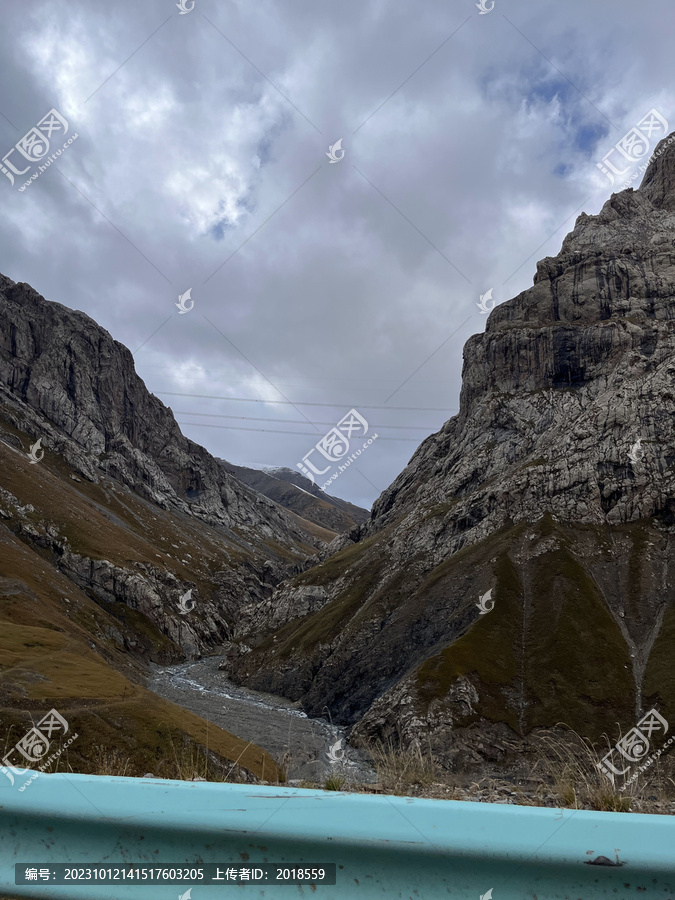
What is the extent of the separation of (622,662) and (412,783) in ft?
291

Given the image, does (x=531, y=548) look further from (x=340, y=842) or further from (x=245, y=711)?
(x=340, y=842)

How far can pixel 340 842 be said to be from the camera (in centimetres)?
365

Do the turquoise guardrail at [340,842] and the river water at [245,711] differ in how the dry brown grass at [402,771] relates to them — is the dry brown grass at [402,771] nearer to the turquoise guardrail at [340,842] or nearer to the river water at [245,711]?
the turquoise guardrail at [340,842]

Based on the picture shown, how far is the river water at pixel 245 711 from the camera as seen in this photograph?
71812 mm

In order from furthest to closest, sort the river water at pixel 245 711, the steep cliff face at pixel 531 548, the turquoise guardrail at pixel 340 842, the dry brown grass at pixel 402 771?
the steep cliff face at pixel 531 548 → the river water at pixel 245 711 → the dry brown grass at pixel 402 771 → the turquoise guardrail at pixel 340 842

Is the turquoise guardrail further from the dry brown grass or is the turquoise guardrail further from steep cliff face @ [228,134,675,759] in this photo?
steep cliff face @ [228,134,675,759]

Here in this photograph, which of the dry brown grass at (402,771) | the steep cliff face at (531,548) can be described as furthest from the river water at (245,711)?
the dry brown grass at (402,771)

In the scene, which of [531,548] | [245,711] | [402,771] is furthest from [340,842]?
[531,548]

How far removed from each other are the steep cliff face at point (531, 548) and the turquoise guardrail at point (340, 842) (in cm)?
7387

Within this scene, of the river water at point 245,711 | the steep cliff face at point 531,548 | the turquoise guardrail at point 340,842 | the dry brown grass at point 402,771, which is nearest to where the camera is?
the turquoise guardrail at point 340,842

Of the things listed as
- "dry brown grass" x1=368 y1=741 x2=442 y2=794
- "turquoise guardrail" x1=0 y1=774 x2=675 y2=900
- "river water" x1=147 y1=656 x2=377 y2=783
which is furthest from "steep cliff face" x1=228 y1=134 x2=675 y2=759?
"turquoise guardrail" x1=0 y1=774 x2=675 y2=900

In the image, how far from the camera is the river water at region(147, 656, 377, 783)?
2827 inches

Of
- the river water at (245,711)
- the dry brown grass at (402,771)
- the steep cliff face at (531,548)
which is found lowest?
the river water at (245,711)

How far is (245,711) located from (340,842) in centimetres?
9841
